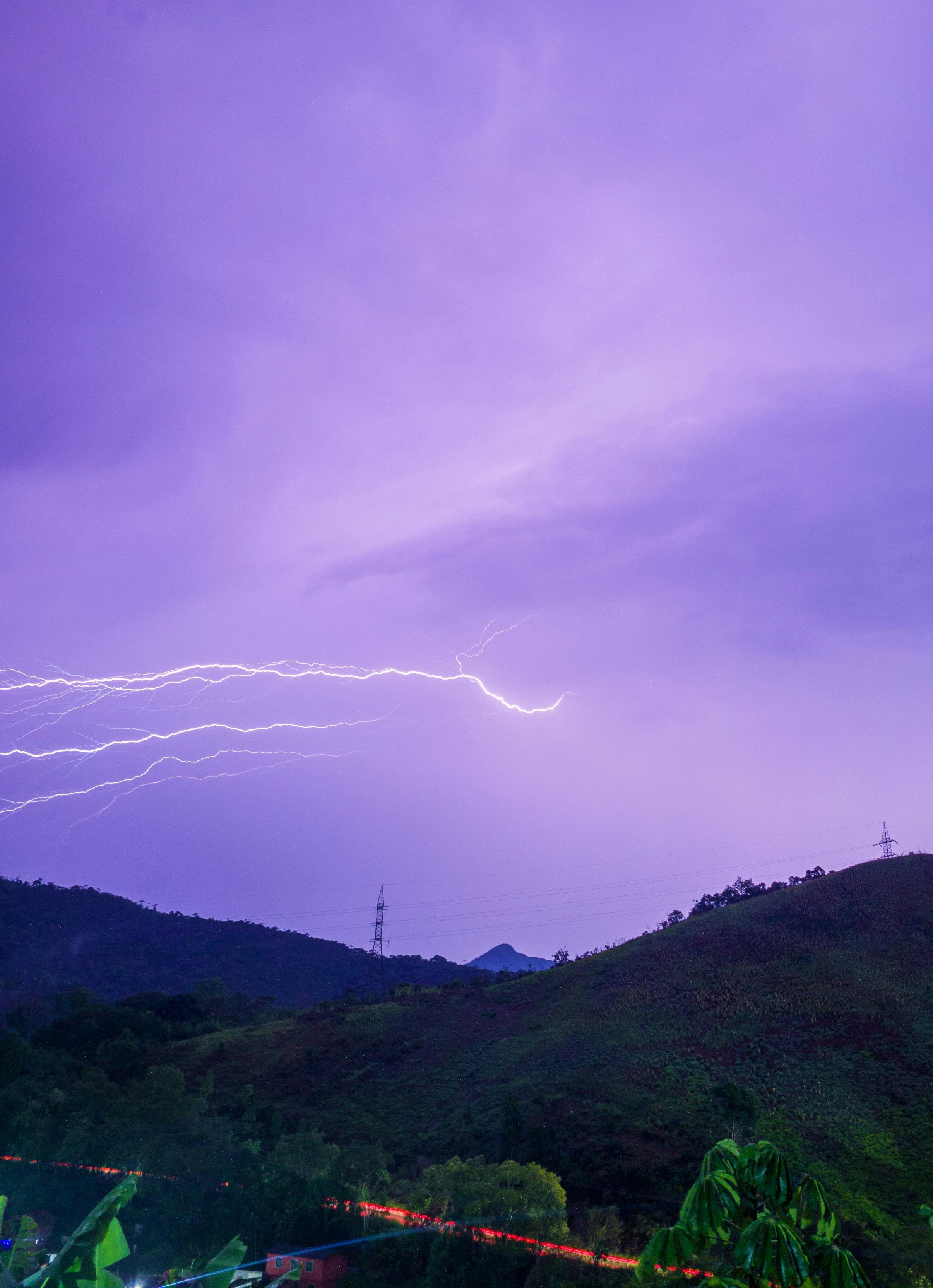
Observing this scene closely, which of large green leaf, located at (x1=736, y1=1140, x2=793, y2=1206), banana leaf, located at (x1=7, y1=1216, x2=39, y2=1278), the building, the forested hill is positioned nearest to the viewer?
large green leaf, located at (x1=736, y1=1140, x2=793, y2=1206)

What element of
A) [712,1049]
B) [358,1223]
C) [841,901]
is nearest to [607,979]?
[712,1049]

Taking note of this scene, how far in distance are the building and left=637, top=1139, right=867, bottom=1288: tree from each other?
60.3ft

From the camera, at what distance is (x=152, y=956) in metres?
79.4

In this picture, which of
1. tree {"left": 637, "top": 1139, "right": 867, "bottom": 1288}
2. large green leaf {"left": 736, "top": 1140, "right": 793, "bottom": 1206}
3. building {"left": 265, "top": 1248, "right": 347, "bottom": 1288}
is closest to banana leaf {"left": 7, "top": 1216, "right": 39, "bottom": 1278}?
tree {"left": 637, "top": 1139, "right": 867, "bottom": 1288}

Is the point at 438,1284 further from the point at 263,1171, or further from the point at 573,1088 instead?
the point at 573,1088

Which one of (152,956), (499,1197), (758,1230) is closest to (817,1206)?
(758,1230)

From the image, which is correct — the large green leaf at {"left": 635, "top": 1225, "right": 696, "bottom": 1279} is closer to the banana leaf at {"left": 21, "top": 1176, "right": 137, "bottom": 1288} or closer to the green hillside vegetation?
the banana leaf at {"left": 21, "top": 1176, "right": 137, "bottom": 1288}

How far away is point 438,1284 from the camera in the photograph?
17641 mm

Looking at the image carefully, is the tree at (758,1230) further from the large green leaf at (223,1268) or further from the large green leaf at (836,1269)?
the large green leaf at (223,1268)

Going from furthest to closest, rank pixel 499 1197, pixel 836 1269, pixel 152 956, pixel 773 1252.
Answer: pixel 152 956 → pixel 499 1197 → pixel 836 1269 → pixel 773 1252

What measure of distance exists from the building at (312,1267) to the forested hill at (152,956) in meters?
48.4

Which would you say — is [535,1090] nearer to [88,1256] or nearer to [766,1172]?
[88,1256]

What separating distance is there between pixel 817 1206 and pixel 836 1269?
0.52m

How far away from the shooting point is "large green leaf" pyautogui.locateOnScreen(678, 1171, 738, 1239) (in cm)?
428
